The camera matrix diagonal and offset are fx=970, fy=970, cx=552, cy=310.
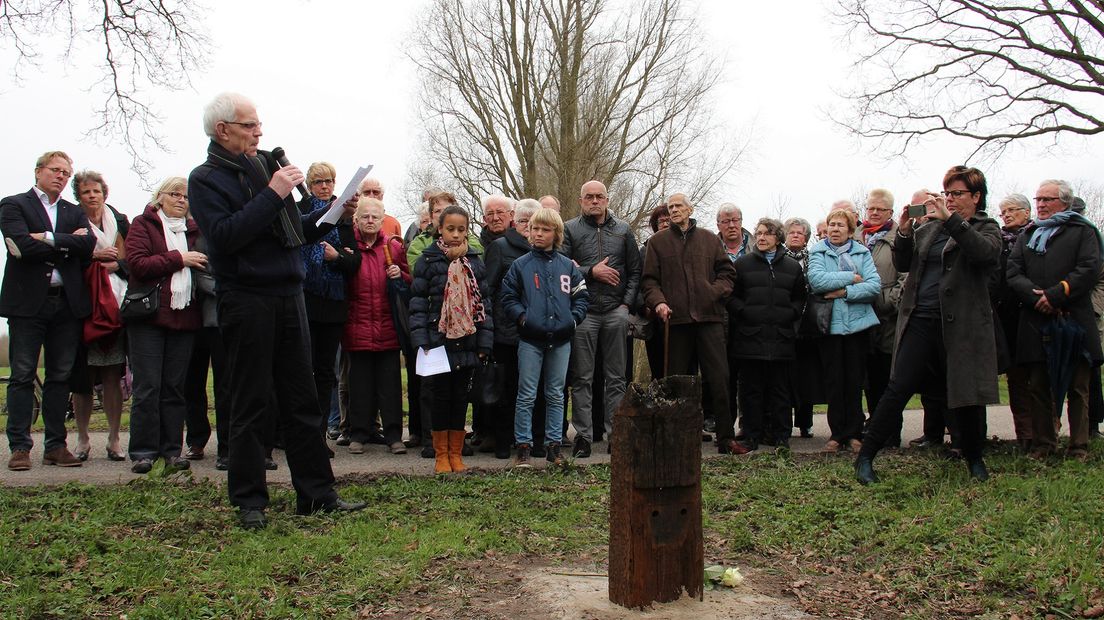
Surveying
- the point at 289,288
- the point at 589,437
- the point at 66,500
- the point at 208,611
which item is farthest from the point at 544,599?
the point at 589,437

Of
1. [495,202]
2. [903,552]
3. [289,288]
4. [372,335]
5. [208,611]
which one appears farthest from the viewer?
[495,202]

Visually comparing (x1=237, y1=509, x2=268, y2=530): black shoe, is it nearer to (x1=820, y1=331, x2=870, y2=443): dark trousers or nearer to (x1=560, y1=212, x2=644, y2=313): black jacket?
(x1=560, y1=212, x2=644, y2=313): black jacket

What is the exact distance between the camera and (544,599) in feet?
14.2

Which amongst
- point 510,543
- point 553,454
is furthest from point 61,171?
point 510,543

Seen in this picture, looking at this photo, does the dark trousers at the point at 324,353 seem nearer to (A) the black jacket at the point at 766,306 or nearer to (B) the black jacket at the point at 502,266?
(B) the black jacket at the point at 502,266

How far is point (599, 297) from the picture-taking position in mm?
8289

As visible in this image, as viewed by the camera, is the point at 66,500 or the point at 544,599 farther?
the point at 66,500

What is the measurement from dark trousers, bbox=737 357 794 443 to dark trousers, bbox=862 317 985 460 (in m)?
1.76

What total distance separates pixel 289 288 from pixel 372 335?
2.63 meters

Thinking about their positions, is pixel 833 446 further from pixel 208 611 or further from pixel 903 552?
pixel 208 611

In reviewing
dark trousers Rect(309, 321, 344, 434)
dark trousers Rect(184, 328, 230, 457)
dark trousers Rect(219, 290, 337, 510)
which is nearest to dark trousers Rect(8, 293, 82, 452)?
dark trousers Rect(184, 328, 230, 457)

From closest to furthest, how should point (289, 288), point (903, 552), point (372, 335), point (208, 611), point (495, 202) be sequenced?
point (208, 611) → point (903, 552) → point (289, 288) → point (372, 335) → point (495, 202)

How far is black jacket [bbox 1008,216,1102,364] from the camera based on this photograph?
7395mm

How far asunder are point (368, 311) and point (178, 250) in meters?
1.57
